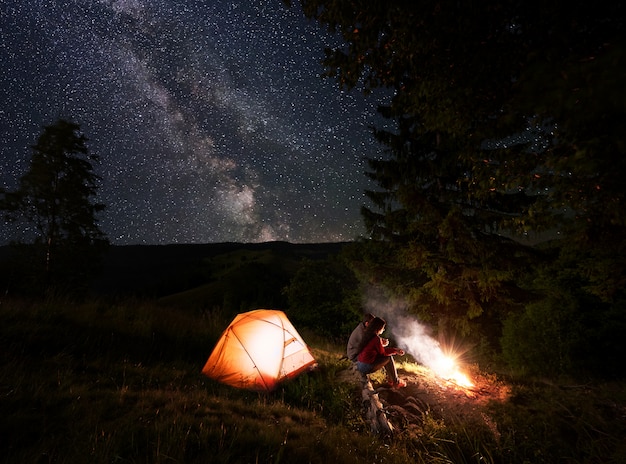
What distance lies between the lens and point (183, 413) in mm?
3990

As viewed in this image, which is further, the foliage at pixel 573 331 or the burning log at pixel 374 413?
the foliage at pixel 573 331

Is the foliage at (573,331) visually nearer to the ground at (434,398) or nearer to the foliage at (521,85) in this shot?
the ground at (434,398)

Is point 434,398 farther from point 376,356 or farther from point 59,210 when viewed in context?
point 59,210

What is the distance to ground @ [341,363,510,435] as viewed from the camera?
5.49 metres

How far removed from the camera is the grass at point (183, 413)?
3.12 meters

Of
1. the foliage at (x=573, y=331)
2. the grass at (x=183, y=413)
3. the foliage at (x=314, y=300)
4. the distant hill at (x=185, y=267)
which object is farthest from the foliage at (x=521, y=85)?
the foliage at (x=314, y=300)

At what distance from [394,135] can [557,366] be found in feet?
63.7

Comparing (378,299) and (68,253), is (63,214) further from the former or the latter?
(378,299)

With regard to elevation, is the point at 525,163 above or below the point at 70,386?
above

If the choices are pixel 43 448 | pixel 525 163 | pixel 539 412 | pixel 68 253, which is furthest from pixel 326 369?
pixel 68 253

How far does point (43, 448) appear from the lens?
2801mm

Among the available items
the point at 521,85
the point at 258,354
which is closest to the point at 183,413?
the point at 258,354

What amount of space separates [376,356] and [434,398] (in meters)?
1.53

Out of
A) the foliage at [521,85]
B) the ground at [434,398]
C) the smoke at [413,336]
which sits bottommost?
the ground at [434,398]
